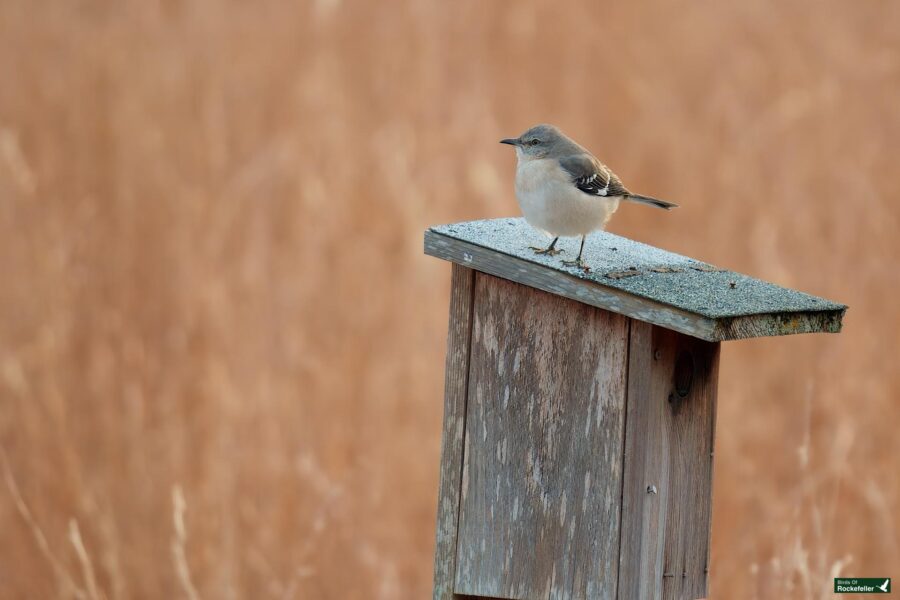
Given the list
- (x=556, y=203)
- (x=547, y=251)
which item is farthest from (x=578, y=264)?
(x=556, y=203)

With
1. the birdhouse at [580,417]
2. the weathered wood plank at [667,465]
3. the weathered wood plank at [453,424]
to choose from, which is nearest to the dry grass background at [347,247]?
the weathered wood plank at [667,465]

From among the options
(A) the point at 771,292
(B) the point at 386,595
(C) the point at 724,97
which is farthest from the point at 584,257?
(C) the point at 724,97

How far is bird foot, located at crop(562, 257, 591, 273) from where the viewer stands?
Result: 2.55m

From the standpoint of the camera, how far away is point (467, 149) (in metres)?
5.47

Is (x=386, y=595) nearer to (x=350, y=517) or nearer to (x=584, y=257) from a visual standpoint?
(x=350, y=517)

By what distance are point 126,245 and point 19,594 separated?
1485 millimetres

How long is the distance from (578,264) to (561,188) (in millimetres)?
362

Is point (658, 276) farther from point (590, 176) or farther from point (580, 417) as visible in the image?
point (590, 176)

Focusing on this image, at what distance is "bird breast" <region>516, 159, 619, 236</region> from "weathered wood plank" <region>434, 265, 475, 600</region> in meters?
0.26

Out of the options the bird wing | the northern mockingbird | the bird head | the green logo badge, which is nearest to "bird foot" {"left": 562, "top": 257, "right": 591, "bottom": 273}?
the northern mockingbird

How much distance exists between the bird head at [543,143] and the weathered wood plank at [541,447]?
55cm

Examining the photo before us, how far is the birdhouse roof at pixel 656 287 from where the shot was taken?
238 centimetres

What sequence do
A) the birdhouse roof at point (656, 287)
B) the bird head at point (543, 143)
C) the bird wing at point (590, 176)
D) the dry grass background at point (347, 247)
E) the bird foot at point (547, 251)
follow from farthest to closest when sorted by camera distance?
the dry grass background at point (347, 247)
the bird head at point (543, 143)
the bird wing at point (590, 176)
the bird foot at point (547, 251)
the birdhouse roof at point (656, 287)

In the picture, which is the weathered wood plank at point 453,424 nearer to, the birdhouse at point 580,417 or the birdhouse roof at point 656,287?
the birdhouse at point 580,417
